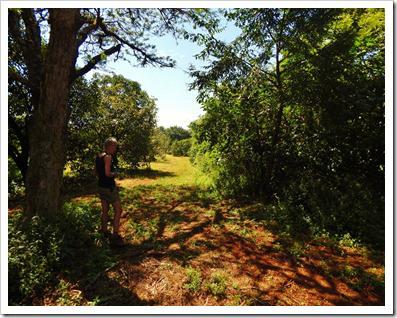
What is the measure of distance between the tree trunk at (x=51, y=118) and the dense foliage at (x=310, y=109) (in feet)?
13.3

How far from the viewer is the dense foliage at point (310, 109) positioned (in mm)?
6766

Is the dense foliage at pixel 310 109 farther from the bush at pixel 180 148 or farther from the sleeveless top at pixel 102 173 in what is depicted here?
the bush at pixel 180 148

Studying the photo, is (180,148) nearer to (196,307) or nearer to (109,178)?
(109,178)

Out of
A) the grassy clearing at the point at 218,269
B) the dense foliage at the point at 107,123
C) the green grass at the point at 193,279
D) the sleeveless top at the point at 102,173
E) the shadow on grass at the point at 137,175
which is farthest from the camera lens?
the shadow on grass at the point at 137,175

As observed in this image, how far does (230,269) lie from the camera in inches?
185

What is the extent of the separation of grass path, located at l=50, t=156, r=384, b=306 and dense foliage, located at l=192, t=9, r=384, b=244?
1182mm

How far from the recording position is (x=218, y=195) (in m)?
9.97

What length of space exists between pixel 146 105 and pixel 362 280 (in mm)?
17989

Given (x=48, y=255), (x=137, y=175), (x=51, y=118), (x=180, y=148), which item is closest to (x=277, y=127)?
(x=51, y=118)

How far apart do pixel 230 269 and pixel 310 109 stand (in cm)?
523

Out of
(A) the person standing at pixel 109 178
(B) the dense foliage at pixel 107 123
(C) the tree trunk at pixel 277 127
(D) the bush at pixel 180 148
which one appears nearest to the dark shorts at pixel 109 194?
(A) the person standing at pixel 109 178

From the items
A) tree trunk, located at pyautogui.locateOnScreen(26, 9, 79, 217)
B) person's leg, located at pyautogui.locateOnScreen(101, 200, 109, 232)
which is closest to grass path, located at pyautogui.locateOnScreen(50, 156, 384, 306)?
person's leg, located at pyautogui.locateOnScreen(101, 200, 109, 232)

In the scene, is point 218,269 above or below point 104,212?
below

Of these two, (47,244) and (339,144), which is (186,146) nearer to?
(339,144)
